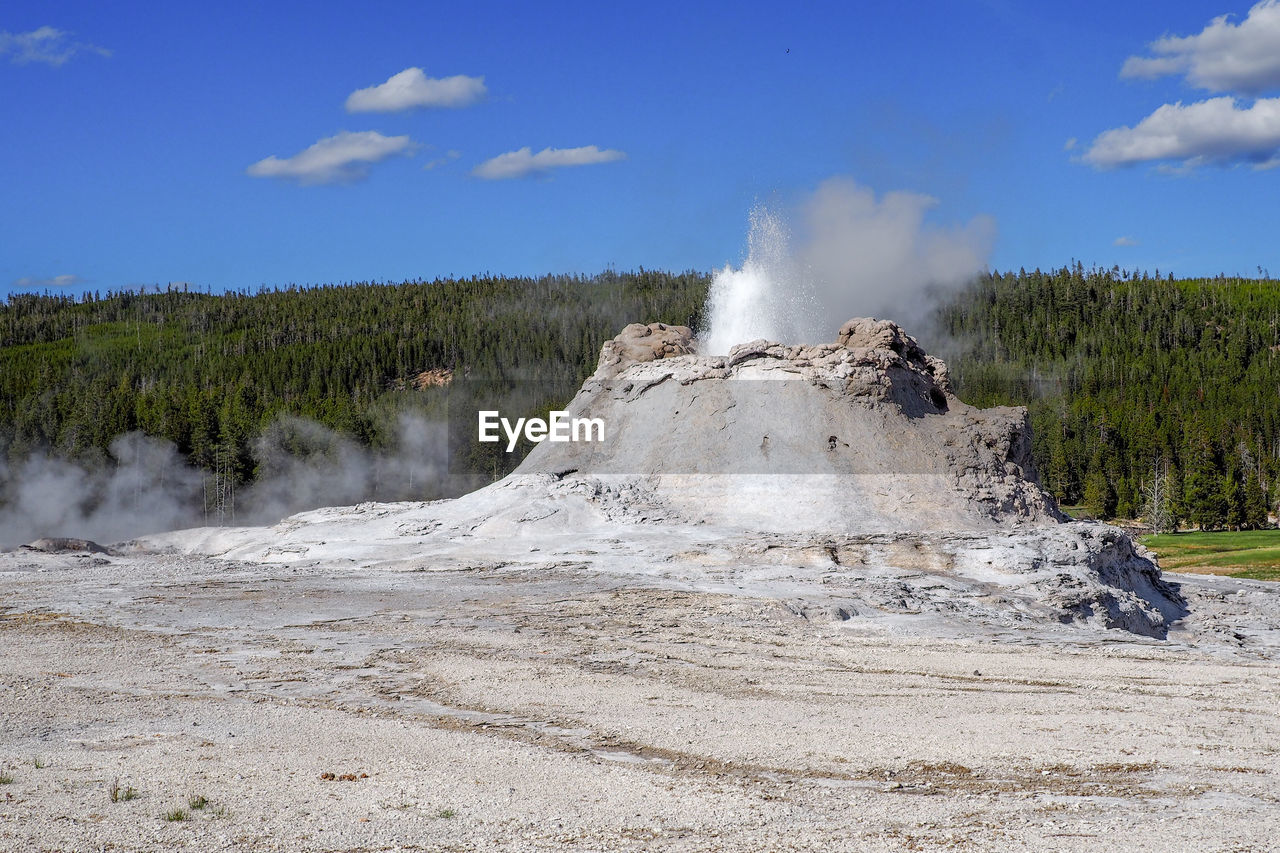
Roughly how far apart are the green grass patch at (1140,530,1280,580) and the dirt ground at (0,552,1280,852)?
19.2 m

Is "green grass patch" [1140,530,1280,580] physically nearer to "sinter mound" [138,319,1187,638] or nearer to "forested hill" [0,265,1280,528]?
"sinter mound" [138,319,1187,638]

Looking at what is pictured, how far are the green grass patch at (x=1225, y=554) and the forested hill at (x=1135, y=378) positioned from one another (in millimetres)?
15328

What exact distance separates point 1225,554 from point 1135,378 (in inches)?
2848

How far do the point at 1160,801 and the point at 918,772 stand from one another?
1.70 metres

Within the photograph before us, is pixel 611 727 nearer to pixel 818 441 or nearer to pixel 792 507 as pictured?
pixel 792 507

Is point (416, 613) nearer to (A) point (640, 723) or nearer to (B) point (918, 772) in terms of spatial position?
(A) point (640, 723)

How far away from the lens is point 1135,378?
10769cm

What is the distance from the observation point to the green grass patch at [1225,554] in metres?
35.3

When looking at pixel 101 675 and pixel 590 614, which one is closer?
pixel 101 675

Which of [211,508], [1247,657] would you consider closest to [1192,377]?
[211,508]

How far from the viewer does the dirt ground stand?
7488mm

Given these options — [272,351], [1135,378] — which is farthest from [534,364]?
[1135,378]

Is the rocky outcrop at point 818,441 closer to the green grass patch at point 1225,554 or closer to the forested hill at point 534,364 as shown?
the green grass patch at point 1225,554

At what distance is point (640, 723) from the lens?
424 inches
